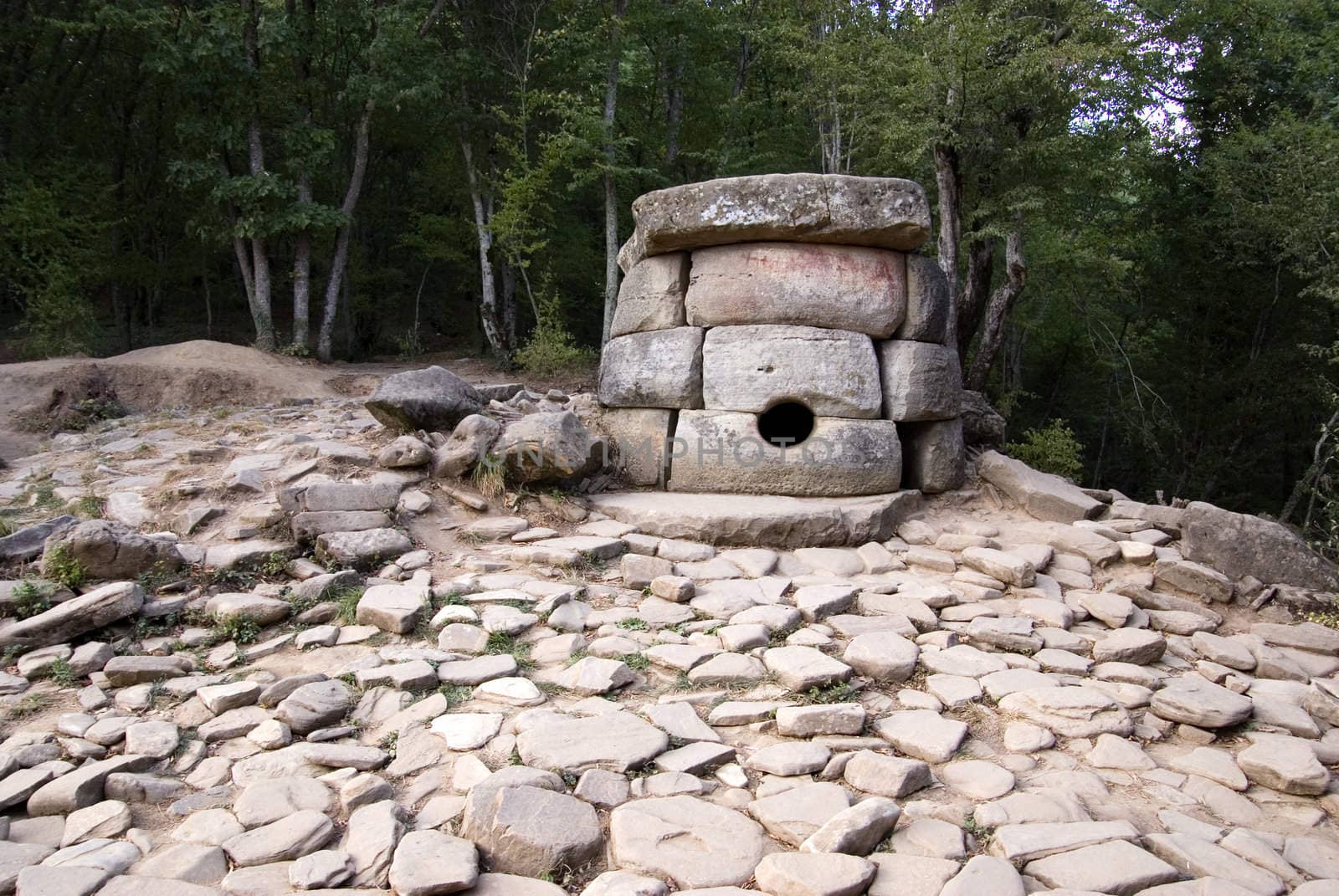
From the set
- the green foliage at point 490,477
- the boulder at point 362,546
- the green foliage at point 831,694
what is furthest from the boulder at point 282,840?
the green foliage at point 490,477

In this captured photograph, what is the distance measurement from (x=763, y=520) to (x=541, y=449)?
1.47 metres

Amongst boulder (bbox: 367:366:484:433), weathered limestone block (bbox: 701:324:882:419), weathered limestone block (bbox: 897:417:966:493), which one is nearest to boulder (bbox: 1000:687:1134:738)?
weathered limestone block (bbox: 701:324:882:419)

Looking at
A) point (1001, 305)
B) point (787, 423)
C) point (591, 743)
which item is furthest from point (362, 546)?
point (1001, 305)

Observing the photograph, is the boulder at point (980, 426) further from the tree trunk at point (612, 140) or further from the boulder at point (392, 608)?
the tree trunk at point (612, 140)

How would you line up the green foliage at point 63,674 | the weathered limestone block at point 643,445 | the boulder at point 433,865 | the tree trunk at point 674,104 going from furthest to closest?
the tree trunk at point 674,104, the weathered limestone block at point 643,445, the green foliage at point 63,674, the boulder at point 433,865

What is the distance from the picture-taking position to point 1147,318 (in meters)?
14.0

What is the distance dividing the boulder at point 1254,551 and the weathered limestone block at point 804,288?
2.36 m

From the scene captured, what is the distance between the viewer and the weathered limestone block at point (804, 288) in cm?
567

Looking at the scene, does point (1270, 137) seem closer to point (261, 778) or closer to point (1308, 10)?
point (1308, 10)

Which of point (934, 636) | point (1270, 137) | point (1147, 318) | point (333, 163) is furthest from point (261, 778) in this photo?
point (1147, 318)

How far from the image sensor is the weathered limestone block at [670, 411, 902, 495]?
18.1 ft

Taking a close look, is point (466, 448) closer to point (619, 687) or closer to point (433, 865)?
point (619, 687)

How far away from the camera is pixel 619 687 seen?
3.17m

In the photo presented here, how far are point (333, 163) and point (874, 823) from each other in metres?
15.0
